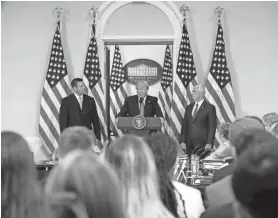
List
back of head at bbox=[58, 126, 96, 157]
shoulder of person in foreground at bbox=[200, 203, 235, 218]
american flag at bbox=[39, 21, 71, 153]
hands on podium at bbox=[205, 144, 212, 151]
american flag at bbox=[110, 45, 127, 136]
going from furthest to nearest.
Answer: american flag at bbox=[110, 45, 127, 136] < american flag at bbox=[39, 21, 71, 153] < hands on podium at bbox=[205, 144, 212, 151] < back of head at bbox=[58, 126, 96, 157] < shoulder of person in foreground at bbox=[200, 203, 235, 218]

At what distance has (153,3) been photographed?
8.77 m

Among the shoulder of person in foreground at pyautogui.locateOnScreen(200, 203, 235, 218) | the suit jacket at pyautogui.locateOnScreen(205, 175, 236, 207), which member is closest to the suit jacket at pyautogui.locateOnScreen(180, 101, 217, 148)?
the suit jacket at pyautogui.locateOnScreen(205, 175, 236, 207)

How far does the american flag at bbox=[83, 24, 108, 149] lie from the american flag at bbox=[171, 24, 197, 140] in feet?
3.83

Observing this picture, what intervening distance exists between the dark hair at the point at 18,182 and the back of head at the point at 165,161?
0.91 metres

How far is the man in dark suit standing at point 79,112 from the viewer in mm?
7980

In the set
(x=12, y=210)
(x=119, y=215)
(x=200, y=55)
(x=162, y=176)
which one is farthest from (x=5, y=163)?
(x=200, y=55)

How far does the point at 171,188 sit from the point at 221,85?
245 inches

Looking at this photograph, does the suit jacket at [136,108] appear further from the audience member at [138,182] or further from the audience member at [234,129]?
the audience member at [138,182]

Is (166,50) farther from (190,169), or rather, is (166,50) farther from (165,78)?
(190,169)

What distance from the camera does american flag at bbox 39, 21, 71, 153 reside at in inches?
336

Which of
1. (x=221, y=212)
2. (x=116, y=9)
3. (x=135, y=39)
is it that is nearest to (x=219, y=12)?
(x=135, y=39)

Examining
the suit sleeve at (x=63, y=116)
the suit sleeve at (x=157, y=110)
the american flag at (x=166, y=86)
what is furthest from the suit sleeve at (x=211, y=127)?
the suit sleeve at (x=63, y=116)

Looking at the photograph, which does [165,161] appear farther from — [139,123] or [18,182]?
[139,123]

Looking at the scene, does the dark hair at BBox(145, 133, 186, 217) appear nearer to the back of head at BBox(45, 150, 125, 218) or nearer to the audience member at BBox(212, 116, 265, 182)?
the audience member at BBox(212, 116, 265, 182)
